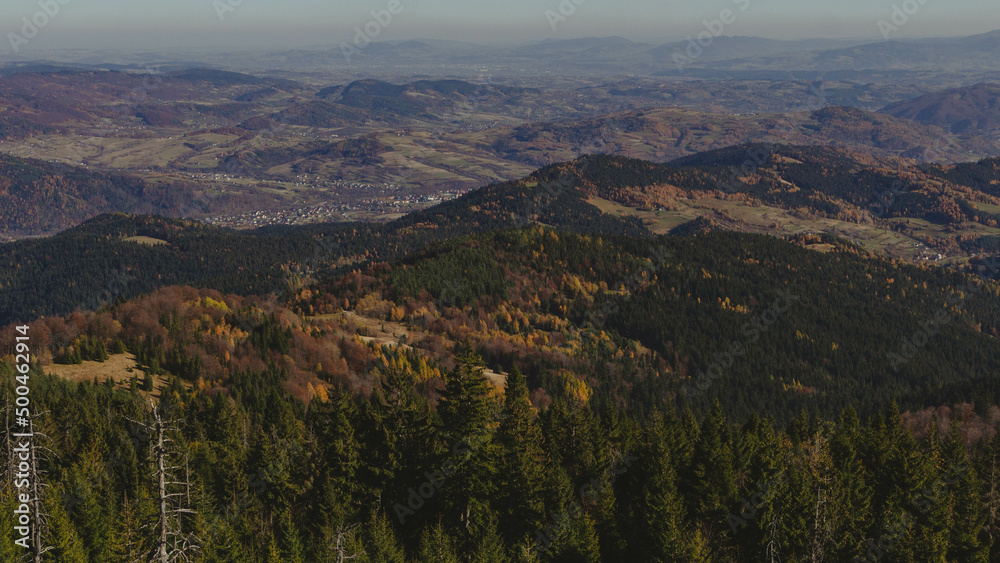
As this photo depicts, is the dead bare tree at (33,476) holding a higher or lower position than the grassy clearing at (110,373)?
higher

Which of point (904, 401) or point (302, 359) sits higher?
point (302, 359)

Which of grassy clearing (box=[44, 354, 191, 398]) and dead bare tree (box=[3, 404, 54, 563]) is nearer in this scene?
dead bare tree (box=[3, 404, 54, 563])

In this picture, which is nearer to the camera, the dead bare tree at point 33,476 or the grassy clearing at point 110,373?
the dead bare tree at point 33,476

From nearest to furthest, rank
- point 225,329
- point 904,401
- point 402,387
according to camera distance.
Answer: point 402,387, point 225,329, point 904,401

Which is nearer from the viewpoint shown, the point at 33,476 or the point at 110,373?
the point at 33,476

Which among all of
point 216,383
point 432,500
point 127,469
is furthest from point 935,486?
point 216,383

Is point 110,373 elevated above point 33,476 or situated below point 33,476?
below

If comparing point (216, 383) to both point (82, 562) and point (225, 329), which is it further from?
point (82, 562)

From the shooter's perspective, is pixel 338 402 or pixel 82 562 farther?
pixel 338 402

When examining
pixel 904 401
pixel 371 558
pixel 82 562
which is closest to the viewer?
pixel 82 562

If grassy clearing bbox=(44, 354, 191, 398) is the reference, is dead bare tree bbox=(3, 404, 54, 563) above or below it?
above

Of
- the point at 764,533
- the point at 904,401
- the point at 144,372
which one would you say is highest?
the point at 764,533
